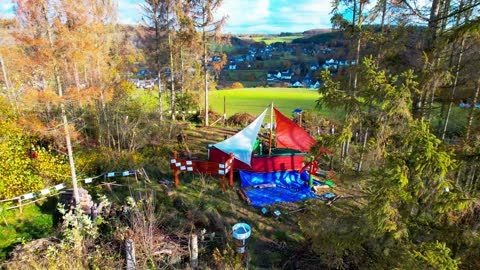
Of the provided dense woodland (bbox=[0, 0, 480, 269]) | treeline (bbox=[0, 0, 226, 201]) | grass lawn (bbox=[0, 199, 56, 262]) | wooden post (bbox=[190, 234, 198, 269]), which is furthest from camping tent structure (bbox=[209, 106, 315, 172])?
Result: grass lawn (bbox=[0, 199, 56, 262])

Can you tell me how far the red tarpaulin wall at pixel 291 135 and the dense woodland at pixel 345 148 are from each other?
2.13 m

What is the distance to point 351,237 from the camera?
5184 mm

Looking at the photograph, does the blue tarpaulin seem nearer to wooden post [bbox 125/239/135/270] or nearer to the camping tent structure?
the camping tent structure

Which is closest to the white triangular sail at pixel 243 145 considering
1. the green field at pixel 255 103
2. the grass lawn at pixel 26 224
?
the grass lawn at pixel 26 224

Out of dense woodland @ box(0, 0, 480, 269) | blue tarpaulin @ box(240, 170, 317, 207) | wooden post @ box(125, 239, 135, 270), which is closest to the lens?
dense woodland @ box(0, 0, 480, 269)

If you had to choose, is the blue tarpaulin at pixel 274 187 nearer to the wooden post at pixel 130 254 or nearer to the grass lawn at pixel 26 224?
the wooden post at pixel 130 254

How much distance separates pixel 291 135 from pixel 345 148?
2798mm

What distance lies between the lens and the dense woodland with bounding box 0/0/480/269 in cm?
426

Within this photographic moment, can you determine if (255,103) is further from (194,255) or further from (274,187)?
(194,255)

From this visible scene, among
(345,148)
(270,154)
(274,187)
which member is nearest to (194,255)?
(274,187)

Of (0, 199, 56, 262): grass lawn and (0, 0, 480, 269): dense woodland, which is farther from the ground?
(0, 0, 480, 269): dense woodland

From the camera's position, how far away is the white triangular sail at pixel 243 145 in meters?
10.4

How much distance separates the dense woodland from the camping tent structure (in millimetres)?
2028

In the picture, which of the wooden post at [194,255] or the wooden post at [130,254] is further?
the wooden post at [194,255]
